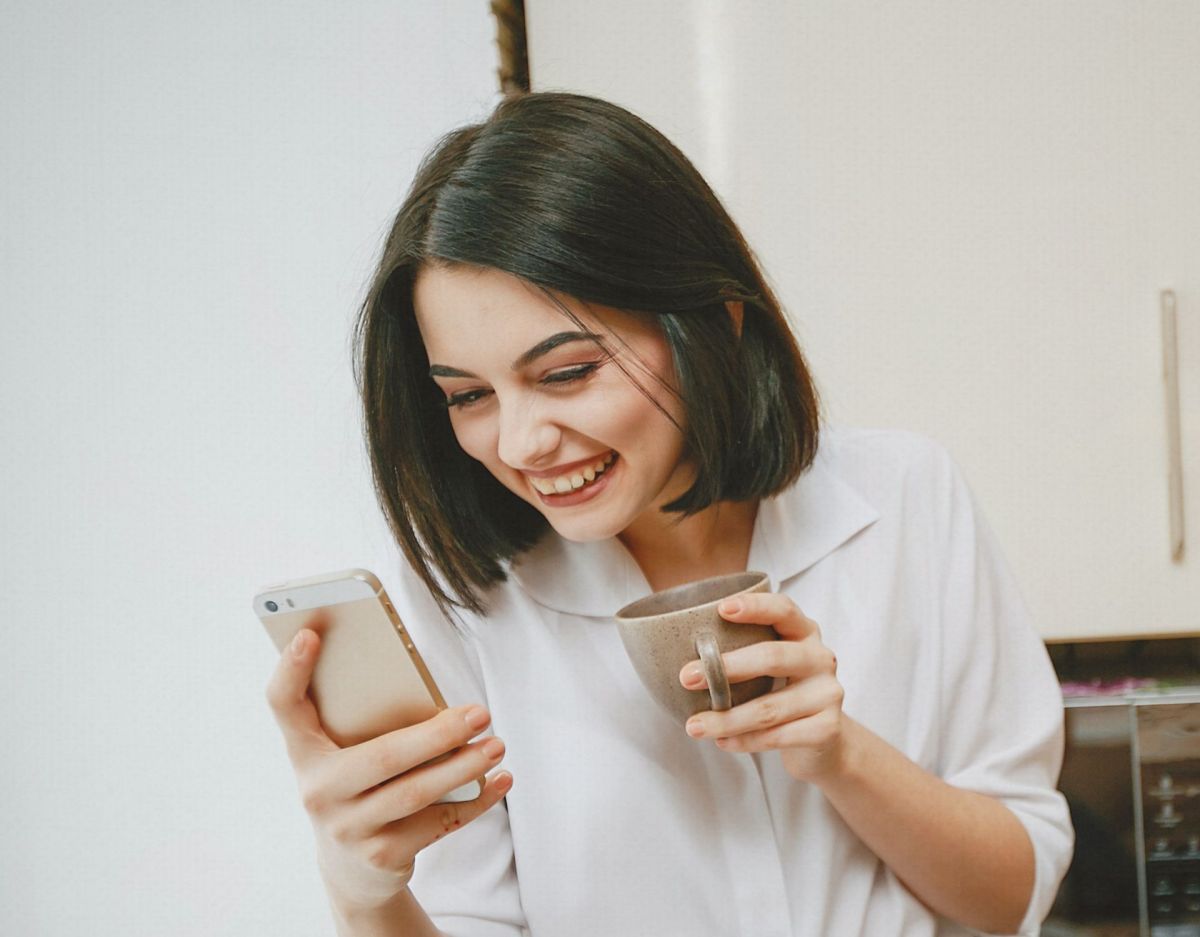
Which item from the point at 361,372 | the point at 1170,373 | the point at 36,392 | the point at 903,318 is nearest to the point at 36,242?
the point at 36,392

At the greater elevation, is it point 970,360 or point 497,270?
point 497,270

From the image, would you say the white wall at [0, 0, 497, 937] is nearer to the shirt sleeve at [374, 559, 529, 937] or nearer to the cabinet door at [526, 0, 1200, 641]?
the cabinet door at [526, 0, 1200, 641]

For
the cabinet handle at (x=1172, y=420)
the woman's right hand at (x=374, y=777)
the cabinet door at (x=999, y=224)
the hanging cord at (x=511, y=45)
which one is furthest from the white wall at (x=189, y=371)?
the cabinet handle at (x=1172, y=420)

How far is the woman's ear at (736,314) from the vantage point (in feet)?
2.63

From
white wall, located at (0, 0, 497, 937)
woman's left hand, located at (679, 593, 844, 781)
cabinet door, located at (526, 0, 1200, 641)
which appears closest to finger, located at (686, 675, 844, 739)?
woman's left hand, located at (679, 593, 844, 781)

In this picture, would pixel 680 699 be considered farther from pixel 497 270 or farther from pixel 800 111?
pixel 800 111

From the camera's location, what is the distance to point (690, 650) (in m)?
0.61

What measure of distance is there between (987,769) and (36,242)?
4.39 ft

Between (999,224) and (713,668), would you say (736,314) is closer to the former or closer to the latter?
(713,668)

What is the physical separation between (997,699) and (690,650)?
383mm

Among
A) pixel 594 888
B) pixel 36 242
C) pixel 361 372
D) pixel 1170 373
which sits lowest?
pixel 594 888

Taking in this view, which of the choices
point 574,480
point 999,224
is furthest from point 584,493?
point 999,224

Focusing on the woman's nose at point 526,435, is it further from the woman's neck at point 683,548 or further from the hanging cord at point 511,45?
the hanging cord at point 511,45

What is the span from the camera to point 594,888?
2.64ft
